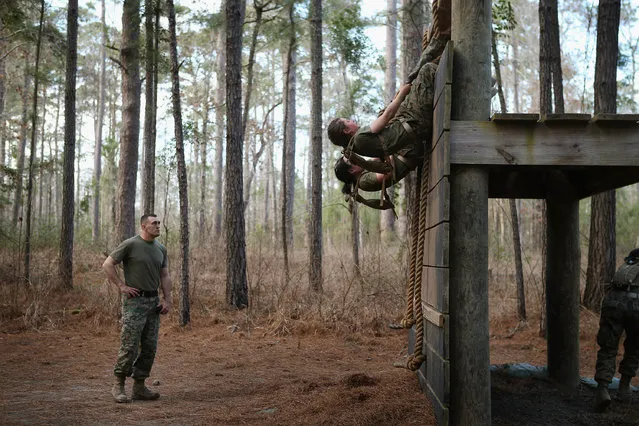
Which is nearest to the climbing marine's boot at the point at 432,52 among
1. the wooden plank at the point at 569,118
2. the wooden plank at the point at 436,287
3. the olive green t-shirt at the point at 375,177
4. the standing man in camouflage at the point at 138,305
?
the olive green t-shirt at the point at 375,177

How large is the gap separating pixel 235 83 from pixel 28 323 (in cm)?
573

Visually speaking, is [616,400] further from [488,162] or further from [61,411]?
[61,411]

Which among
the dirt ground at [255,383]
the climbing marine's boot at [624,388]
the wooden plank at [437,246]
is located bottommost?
the dirt ground at [255,383]

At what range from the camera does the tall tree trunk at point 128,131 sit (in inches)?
563

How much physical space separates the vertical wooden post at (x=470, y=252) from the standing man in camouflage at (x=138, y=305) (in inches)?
130

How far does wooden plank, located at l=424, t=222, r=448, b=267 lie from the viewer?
13.2ft

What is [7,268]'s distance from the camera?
12484 millimetres

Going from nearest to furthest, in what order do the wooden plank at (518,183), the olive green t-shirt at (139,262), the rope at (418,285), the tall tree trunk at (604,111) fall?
1. the rope at (418,285)
2. the wooden plank at (518,183)
3. the olive green t-shirt at (139,262)
4. the tall tree trunk at (604,111)

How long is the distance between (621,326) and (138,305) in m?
4.86

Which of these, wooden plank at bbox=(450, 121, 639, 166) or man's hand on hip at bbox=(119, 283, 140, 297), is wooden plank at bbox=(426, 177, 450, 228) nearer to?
wooden plank at bbox=(450, 121, 639, 166)

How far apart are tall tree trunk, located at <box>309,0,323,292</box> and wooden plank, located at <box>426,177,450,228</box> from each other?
271 inches

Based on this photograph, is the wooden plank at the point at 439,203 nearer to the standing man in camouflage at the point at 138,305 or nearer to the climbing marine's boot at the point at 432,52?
the climbing marine's boot at the point at 432,52

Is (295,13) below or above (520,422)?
above

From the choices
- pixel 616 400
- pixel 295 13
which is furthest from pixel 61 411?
pixel 295 13
